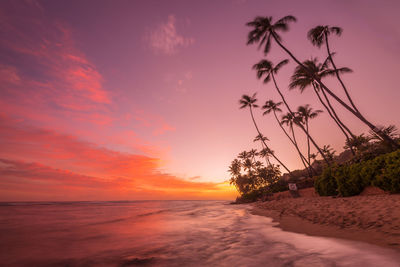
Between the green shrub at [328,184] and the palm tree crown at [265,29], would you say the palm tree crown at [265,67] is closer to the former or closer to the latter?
the palm tree crown at [265,29]

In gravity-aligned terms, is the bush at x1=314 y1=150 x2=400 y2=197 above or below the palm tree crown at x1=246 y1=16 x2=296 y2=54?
below

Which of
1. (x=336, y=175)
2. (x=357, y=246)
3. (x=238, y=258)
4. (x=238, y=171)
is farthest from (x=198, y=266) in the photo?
(x=238, y=171)

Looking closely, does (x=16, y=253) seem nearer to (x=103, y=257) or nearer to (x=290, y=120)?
(x=103, y=257)

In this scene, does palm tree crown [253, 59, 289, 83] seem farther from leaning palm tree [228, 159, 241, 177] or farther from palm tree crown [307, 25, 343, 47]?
leaning palm tree [228, 159, 241, 177]

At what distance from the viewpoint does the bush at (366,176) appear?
33.8 feet

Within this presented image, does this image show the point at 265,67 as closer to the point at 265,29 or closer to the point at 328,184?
the point at 265,29

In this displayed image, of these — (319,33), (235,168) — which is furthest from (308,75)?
(235,168)

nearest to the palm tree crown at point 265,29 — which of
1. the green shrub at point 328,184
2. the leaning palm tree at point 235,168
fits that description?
the green shrub at point 328,184

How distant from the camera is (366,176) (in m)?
12.1

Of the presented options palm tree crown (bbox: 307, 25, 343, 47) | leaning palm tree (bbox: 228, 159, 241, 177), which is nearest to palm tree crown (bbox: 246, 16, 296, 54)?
palm tree crown (bbox: 307, 25, 343, 47)

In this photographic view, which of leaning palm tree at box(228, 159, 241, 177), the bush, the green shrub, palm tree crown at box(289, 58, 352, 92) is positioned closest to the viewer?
the bush

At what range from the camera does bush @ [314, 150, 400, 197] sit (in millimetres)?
10297

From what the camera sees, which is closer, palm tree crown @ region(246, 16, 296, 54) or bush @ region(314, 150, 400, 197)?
bush @ region(314, 150, 400, 197)

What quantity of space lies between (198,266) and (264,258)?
111 centimetres
